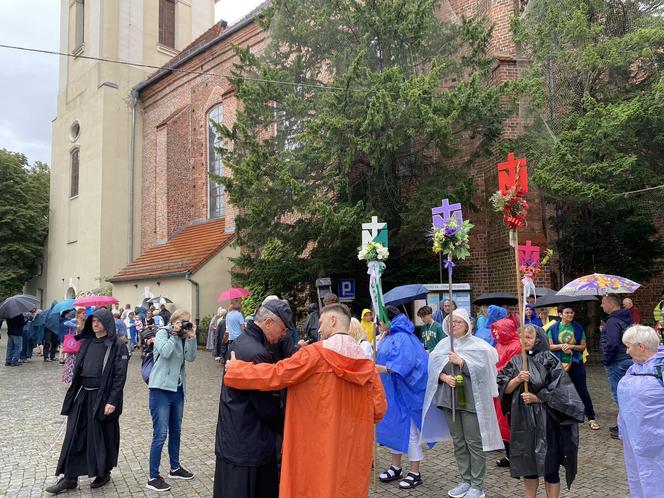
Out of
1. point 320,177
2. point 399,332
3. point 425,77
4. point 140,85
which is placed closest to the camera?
point 399,332

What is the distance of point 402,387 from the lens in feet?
18.1

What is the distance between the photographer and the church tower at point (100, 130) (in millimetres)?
26875

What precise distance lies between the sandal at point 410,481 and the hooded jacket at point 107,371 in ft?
9.50

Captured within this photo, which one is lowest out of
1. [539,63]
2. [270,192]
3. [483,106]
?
[270,192]

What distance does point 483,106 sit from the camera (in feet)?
37.4

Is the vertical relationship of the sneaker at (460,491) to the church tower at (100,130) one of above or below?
below

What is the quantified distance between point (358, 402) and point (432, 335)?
205 inches

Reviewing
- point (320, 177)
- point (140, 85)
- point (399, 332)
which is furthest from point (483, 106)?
point (140, 85)

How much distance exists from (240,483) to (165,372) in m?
2.21

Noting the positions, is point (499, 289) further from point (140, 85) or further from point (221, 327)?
point (140, 85)

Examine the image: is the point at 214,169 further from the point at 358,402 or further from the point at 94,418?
the point at 358,402

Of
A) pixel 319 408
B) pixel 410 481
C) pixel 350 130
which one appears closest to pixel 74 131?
pixel 350 130

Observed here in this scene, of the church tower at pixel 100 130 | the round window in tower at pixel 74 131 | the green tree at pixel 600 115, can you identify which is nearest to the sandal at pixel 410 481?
the green tree at pixel 600 115

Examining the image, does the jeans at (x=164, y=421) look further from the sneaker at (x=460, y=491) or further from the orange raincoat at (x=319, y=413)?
the sneaker at (x=460, y=491)
